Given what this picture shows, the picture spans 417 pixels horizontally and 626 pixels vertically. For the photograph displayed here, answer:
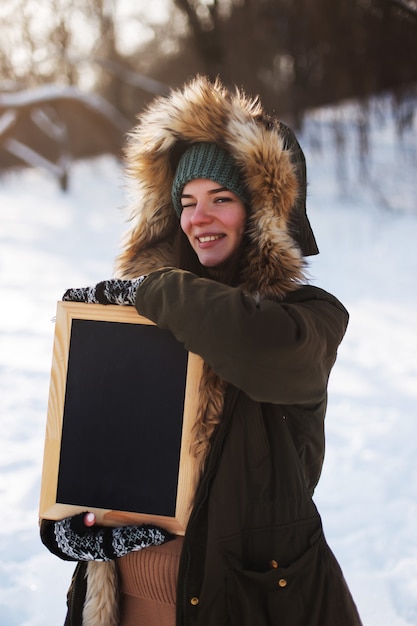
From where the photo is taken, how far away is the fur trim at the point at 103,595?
166cm

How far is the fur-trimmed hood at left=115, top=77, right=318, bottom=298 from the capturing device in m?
1.62

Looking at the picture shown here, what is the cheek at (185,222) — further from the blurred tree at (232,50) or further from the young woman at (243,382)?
the blurred tree at (232,50)

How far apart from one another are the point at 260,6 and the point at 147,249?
11.7 meters

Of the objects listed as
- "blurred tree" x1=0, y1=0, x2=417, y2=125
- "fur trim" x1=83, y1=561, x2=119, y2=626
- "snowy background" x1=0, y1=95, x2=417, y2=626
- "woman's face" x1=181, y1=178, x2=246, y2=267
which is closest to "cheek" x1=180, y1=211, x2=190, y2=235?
"woman's face" x1=181, y1=178, x2=246, y2=267

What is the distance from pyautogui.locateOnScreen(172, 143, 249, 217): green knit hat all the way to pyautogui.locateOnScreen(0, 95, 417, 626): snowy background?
44 centimetres

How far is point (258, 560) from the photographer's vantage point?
1.50m

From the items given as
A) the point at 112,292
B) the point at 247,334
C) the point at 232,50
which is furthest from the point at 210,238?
the point at 232,50

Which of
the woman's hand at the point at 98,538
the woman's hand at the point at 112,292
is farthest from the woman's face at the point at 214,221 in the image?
the woman's hand at the point at 98,538

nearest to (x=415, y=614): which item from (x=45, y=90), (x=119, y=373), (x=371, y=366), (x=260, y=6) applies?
(x=119, y=373)

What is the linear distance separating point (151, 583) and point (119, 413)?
45 centimetres

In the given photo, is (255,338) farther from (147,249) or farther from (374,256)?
(374,256)

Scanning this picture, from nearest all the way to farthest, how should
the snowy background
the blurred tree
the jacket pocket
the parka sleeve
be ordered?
1. the parka sleeve
2. the jacket pocket
3. the snowy background
4. the blurred tree

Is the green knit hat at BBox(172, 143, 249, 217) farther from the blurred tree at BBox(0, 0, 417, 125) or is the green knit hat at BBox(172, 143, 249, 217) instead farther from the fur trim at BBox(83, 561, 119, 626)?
the blurred tree at BBox(0, 0, 417, 125)

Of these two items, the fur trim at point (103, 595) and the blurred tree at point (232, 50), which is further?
the blurred tree at point (232, 50)
